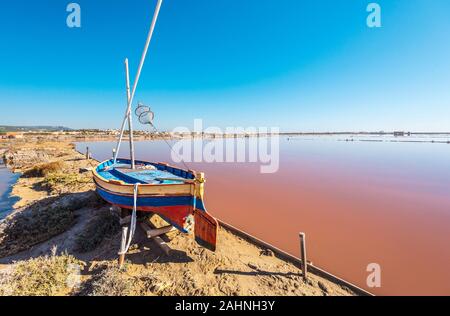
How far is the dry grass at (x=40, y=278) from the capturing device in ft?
14.4

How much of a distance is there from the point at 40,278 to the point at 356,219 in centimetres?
1017

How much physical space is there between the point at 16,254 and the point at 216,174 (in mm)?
11972

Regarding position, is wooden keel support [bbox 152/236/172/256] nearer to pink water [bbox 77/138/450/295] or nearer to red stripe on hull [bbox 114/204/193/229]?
red stripe on hull [bbox 114/204/193/229]

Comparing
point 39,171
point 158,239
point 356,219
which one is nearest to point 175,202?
point 158,239

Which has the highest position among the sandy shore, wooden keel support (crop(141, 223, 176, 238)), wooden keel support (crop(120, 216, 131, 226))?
wooden keel support (crop(120, 216, 131, 226))

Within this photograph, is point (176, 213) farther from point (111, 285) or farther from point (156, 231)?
point (111, 285)

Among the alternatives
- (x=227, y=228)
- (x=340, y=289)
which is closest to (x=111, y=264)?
(x=227, y=228)

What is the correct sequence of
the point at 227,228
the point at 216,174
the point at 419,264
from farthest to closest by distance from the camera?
the point at 216,174
the point at 227,228
the point at 419,264

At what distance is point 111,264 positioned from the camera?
5359 millimetres

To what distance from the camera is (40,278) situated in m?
4.69

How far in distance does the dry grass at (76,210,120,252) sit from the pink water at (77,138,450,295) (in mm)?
4100

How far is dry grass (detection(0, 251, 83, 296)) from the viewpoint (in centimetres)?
439

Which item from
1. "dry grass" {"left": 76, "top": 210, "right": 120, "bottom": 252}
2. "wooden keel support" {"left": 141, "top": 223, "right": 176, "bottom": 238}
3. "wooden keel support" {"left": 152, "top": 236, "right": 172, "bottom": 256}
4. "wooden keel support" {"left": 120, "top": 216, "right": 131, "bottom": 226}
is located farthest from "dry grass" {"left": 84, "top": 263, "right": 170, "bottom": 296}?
"wooden keel support" {"left": 120, "top": 216, "right": 131, "bottom": 226}
